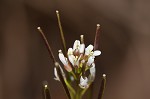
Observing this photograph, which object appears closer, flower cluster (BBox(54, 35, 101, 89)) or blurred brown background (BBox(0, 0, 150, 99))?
flower cluster (BBox(54, 35, 101, 89))

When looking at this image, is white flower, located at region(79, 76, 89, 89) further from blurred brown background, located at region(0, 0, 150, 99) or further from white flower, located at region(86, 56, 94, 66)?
blurred brown background, located at region(0, 0, 150, 99)

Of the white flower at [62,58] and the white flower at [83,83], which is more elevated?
the white flower at [62,58]

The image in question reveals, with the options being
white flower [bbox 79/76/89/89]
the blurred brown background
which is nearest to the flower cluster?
white flower [bbox 79/76/89/89]

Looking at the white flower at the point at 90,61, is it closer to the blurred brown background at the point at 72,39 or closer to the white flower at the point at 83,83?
the white flower at the point at 83,83

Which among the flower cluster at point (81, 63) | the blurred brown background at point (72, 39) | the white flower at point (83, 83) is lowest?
the white flower at point (83, 83)

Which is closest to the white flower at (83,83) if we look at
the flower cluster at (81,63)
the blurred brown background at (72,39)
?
the flower cluster at (81,63)

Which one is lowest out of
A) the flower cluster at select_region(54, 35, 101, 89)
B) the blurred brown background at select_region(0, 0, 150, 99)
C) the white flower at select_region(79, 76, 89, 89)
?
the white flower at select_region(79, 76, 89, 89)
